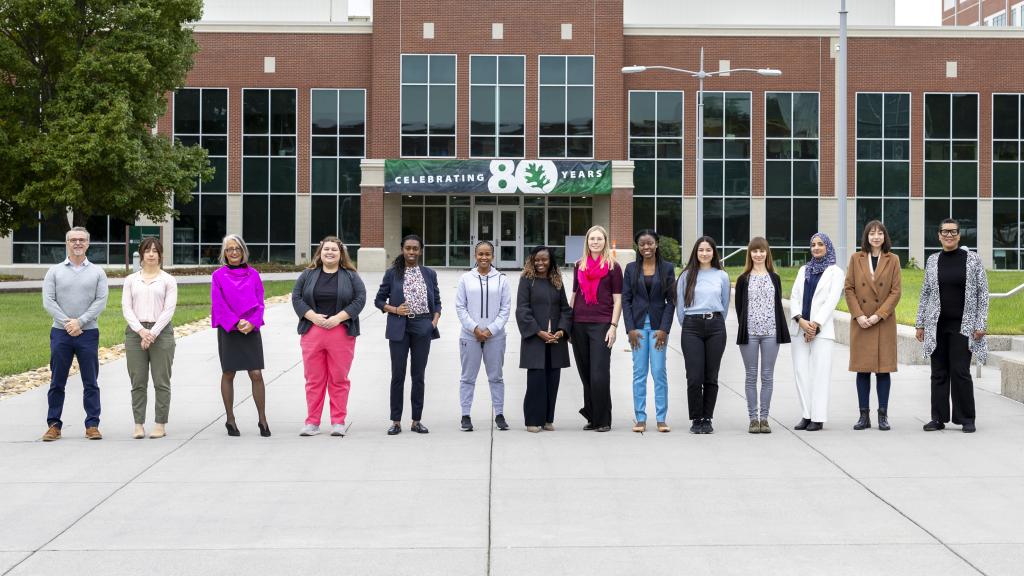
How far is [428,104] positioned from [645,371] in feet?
118

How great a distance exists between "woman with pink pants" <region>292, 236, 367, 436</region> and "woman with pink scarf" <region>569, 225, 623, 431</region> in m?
1.86

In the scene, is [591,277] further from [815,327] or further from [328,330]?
Result: [328,330]

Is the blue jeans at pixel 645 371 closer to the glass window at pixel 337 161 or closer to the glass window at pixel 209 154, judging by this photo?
the glass window at pixel 337 161

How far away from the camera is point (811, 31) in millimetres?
45875

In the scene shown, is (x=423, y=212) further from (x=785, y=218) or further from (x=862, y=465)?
(x=862, y=465)

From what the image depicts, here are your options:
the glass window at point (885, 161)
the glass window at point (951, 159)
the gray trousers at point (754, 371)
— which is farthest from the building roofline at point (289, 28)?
the gray trousers at point (754, 371)

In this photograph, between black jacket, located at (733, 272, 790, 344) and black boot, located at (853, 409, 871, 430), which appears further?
black boot, located at (853, 409, 871, 430)

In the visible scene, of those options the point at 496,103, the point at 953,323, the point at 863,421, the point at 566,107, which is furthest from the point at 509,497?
Answer: the point at 566,107

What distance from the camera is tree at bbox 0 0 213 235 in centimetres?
2947

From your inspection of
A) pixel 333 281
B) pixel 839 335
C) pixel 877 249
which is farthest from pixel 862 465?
pixel 839 335

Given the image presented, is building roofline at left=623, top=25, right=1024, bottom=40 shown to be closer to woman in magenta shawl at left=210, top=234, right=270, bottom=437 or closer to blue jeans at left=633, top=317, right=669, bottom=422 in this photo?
blue jeans at left=633, top=317, right=669, bottom=422

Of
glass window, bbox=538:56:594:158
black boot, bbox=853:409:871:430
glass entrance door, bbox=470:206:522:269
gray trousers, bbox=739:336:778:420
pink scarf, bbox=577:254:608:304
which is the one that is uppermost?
glass window, bbox=538:56:594:158

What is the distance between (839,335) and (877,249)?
854 centimetres

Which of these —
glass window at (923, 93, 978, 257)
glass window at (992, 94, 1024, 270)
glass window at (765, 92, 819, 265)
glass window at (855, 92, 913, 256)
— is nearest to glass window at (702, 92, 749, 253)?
glass window at (765, 92, 819, 265)
